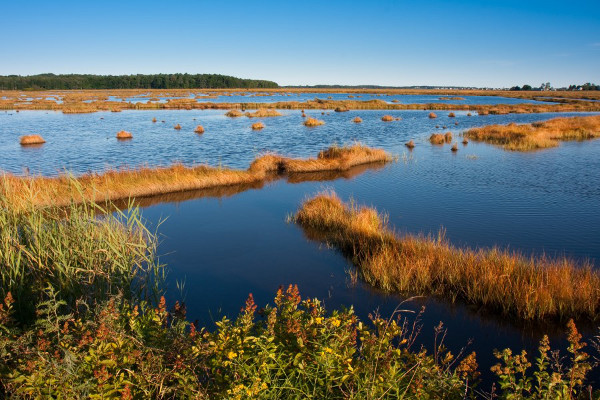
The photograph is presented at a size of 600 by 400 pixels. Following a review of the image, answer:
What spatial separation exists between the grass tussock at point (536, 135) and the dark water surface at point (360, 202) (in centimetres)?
179

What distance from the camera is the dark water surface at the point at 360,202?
9102mm

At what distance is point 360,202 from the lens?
1734 cm

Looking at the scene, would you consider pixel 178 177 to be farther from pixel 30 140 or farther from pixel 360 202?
pixel 30 140

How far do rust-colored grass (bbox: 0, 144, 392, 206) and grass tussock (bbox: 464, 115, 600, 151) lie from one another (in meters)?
13.0

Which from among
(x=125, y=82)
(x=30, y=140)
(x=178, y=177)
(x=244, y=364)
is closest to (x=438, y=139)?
(x=178, y=177)

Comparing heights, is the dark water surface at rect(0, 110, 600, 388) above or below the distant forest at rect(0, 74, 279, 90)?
below

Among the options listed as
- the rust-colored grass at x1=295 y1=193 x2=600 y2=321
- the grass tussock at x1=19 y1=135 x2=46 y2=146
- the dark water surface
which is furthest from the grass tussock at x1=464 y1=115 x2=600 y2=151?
the grass tussock at x1=19 y1=135 x2=46 y2=146

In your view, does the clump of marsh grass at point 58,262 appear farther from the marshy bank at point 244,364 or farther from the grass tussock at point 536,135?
the grass tussock at point 536,135

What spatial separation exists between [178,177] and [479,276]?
15672 millimetres

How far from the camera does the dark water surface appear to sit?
29.9 feet

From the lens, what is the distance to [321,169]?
24.8 meters

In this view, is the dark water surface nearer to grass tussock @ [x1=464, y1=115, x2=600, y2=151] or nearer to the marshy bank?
grass tussock @ [x1=464, y1=115, x2=600, y2=151]

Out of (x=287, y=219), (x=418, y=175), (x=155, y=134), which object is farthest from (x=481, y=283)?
(x=155, y=134)

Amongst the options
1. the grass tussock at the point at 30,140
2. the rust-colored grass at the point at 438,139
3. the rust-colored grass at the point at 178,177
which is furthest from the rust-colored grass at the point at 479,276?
the grass tussock at the point at 30,140
